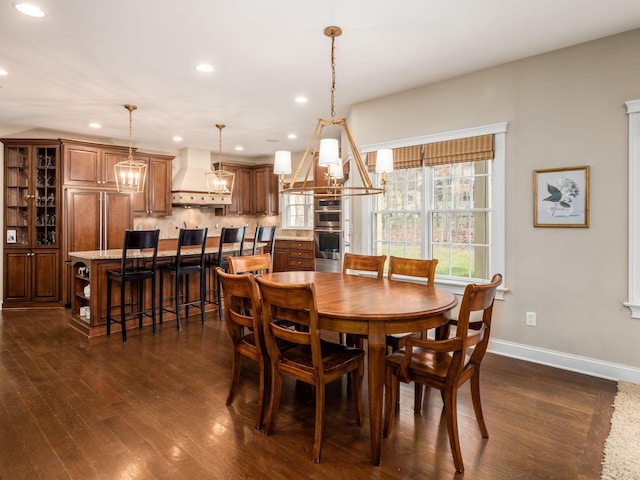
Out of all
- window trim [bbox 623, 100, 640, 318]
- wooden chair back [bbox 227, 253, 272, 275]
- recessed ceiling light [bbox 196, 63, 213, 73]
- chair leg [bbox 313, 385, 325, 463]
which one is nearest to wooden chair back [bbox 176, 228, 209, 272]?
wooden chair back [bbox 227, 253, 272, 275]

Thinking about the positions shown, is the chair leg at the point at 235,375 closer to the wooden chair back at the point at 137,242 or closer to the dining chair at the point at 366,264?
the dining chair at the point at 366,264

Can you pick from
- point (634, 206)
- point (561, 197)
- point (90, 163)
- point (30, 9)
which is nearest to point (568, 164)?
point (561, 197)

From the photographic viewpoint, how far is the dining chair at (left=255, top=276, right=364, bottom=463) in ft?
6.62

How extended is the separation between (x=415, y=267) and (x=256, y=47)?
2358mm

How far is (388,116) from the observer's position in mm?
4492

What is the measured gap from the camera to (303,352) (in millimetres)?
2438

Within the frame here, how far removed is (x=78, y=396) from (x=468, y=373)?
275 centimetres

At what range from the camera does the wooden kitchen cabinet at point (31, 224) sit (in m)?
5.72

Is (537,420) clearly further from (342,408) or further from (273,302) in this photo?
(273,302)

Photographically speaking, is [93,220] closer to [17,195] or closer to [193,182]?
[17,195]

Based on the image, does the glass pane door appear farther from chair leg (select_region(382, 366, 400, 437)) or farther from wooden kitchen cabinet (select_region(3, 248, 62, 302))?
chair leg (select_region(382, 366, 400, 437))

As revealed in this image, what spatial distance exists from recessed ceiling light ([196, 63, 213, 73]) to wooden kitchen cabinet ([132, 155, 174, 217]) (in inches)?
144

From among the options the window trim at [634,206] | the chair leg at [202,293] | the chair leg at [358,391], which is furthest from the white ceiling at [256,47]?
the chair leg at [358,391]

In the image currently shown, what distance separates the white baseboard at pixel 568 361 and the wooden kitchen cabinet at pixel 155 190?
6.01 meters
